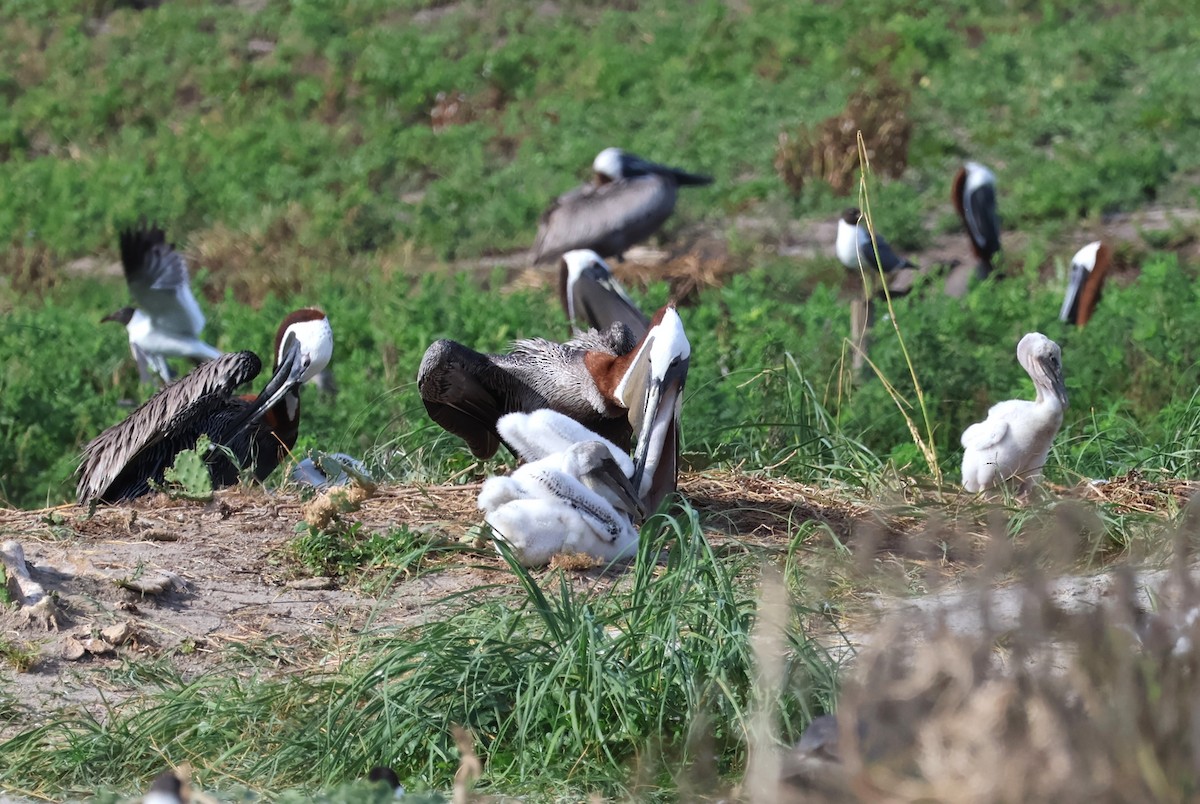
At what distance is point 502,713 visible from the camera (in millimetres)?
4289

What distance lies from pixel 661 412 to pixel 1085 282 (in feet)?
20.3

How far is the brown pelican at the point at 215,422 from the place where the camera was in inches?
292

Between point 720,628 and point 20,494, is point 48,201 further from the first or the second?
point 720,628

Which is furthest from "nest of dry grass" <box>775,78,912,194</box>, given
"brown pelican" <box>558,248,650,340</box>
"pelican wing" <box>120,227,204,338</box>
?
"pelican wing" <box>120,227,204,338</box>

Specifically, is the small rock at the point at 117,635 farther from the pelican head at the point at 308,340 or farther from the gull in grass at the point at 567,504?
the pelican head at the point at 308,340

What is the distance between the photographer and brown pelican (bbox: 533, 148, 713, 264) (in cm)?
1343

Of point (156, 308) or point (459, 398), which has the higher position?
point (459, 398)

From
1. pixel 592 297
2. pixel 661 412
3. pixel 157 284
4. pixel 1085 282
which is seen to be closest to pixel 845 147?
pixel 1085 282

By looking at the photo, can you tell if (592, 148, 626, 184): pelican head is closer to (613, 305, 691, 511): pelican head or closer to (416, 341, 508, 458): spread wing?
(416, 341, 508, 458): spread wing

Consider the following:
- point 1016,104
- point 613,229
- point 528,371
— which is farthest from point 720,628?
point 1016,104

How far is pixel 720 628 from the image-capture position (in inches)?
168

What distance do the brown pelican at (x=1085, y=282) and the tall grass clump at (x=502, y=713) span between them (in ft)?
22.8

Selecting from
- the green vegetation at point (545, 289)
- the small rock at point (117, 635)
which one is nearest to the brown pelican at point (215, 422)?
the green vegetation at point (545, 289)

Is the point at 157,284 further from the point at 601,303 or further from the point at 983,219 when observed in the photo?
the point at 983,219
